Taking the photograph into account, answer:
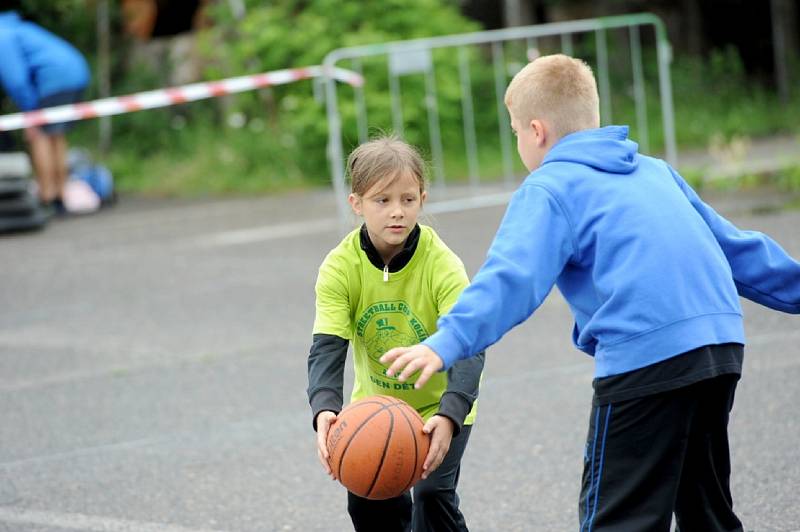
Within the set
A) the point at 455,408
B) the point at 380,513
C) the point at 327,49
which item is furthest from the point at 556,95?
the point at 327,49

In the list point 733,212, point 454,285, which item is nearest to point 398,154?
point 454,285

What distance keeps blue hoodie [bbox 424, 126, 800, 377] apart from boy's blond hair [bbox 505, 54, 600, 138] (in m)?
0.06

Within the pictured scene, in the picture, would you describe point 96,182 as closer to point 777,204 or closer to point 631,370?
point 777,204

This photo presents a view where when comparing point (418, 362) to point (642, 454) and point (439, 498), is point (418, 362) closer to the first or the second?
point (642, 454)

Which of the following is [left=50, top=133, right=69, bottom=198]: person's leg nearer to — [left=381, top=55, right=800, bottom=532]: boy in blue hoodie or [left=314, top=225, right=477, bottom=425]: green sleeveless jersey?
[left=314, top=225, right=477, bottom=425]: green sleeveless jersey

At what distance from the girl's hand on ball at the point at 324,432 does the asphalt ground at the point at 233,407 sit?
1289mm

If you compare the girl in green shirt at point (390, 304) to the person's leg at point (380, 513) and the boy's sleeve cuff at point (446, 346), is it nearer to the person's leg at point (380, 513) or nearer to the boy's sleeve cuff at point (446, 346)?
the person's leg at point (380, 513)

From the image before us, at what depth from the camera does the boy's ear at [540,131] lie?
3628 mm

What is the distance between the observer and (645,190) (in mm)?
3527

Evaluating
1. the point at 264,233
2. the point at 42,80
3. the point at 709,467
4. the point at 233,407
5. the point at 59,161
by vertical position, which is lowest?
the point at 264,233

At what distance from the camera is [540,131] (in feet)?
11.9

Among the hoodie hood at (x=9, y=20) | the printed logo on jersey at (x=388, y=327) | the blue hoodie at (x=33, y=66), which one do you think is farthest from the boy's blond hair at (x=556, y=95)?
the hoodie hood at (x=9, y=20)

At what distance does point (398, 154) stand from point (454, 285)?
1.40ft

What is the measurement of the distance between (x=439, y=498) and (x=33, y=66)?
12.8m
